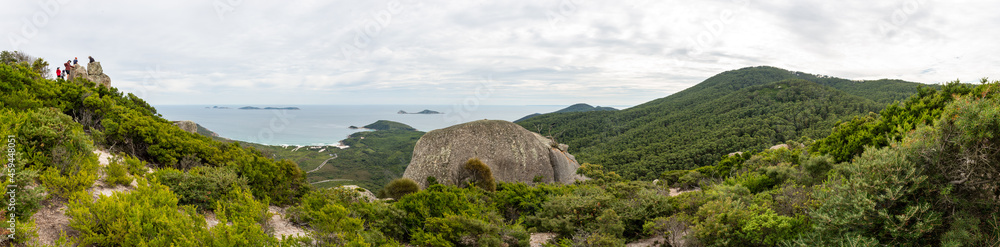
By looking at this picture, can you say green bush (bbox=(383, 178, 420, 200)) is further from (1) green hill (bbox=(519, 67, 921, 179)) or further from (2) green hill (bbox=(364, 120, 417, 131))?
(2) green hill (bbox=(364, 120, 417, 131))

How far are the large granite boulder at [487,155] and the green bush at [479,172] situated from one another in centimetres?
62

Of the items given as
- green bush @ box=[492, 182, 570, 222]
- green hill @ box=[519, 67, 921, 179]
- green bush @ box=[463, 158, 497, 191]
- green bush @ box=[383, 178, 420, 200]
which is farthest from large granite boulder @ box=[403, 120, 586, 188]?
green hill @ box=[519, 67, 921, 179]

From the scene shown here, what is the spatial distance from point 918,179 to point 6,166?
1316 centimetres

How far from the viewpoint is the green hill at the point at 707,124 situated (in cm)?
5653

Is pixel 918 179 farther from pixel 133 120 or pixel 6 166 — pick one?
pixel 133 120

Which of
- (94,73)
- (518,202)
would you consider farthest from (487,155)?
(94,73)

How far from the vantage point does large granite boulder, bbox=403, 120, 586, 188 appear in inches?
753

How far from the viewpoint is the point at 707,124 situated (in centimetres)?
7519

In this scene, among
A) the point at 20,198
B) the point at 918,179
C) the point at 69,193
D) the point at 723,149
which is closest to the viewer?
the point at 20,198

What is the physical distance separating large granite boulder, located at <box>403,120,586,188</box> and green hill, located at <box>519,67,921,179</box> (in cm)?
2268

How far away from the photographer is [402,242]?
26.8 feet

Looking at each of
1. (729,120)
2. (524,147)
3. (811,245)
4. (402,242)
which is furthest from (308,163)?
(729,120)

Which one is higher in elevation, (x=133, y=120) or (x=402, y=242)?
(x=133, y=120)

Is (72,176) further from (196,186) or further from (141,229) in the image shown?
(141,229)
